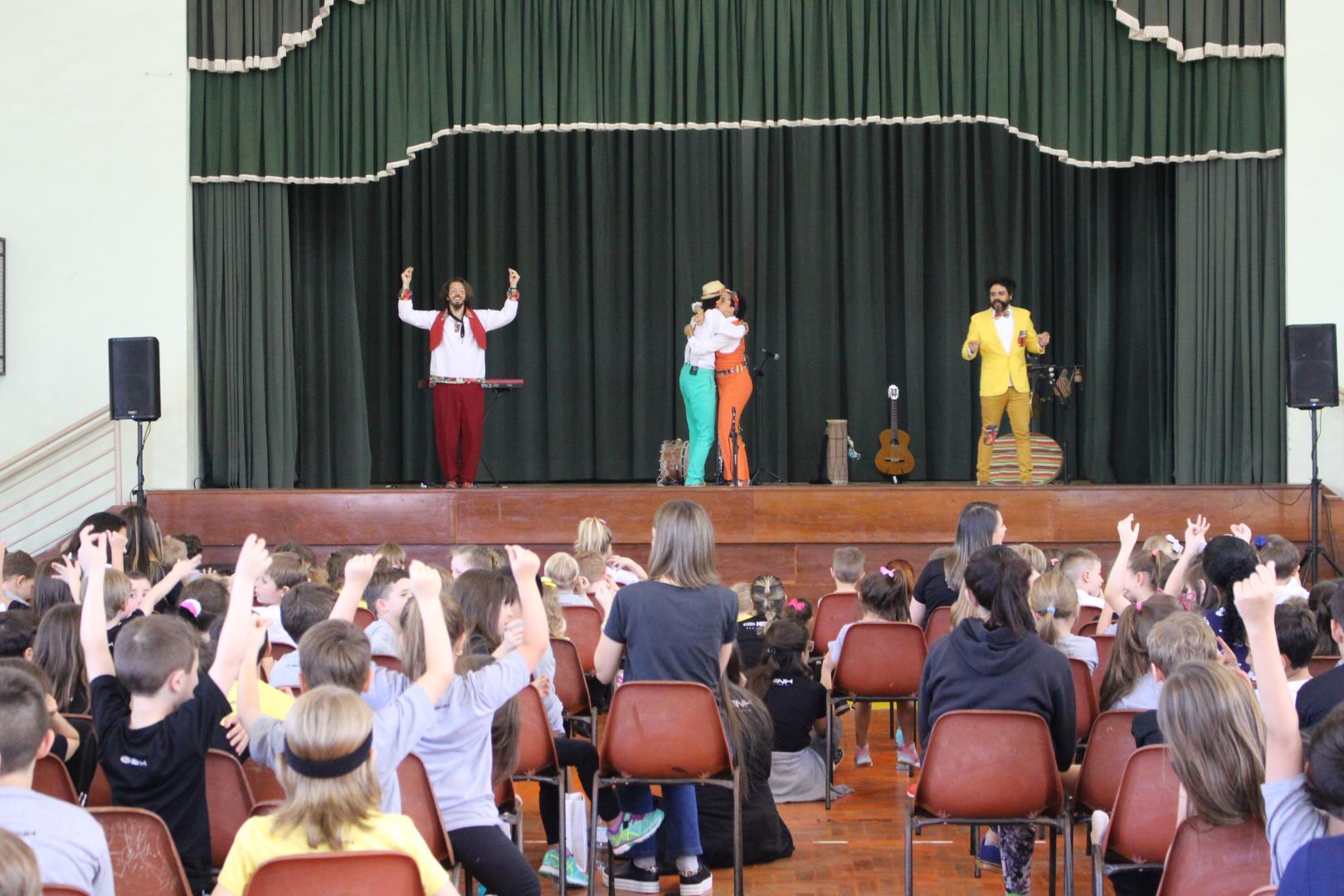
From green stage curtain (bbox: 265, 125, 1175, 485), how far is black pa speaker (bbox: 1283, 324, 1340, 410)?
3.53 m

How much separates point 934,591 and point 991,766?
193cm

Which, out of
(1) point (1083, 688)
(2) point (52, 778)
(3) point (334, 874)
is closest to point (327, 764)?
(3) point (334, 874)

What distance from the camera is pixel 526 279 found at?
39.8ft

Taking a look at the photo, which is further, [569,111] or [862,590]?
[569,111]

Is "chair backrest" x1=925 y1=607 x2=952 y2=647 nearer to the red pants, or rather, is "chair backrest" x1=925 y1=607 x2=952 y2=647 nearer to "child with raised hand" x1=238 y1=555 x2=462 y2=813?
"child with raised hand" x1=238 y1=555 x2=462 y2=813

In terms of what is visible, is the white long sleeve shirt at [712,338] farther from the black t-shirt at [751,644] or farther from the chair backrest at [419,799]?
the chair backrest at [419,799]

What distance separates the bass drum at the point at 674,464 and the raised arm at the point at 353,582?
7434 millimetres

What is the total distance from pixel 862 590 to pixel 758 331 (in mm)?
7043

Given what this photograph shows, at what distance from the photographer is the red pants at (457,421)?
968 centimetres

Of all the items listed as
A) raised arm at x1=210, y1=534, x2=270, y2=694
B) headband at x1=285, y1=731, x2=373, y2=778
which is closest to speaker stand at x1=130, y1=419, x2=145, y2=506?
raised arm at x1=210, y1=534, x2=270, y2=694

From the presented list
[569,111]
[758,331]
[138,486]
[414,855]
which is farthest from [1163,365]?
[414,855]

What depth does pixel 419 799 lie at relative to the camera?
9.55ft

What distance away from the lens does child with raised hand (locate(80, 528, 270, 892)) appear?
9.00 ft

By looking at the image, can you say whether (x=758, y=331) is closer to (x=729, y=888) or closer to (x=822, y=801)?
(x=822, y=801)
